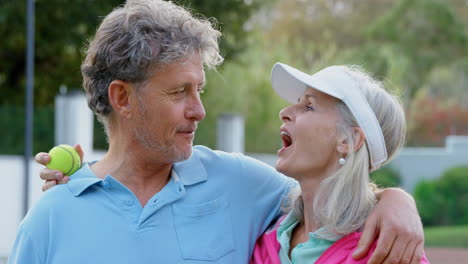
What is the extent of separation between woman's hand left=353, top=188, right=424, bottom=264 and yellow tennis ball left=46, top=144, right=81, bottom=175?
111 centimetres

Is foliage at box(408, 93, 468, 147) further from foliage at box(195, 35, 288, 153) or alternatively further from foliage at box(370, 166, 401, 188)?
foliage at box(195, 35, 288, 153)

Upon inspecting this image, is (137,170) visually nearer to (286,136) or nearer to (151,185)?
(151,185)

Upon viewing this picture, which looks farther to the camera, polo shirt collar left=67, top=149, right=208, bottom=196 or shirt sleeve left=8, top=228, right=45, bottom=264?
polo shirt collar left=67, top=149, right=208, bottom=196

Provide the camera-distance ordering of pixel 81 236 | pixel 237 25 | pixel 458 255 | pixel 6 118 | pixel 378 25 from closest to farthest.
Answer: pixel 81 236, pixel 6 118, pixel 458 255, pixel 237 25, pixel 378 25

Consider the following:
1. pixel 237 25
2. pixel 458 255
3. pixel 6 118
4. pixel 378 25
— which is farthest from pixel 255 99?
pixel 378 25

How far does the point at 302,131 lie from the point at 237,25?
52.6 feet

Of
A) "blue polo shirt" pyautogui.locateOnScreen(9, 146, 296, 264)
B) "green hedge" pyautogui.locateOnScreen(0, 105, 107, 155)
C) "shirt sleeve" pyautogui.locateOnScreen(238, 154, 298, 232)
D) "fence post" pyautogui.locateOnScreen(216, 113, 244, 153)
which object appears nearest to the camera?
"blue polo shirt" pyautogui.locateOnScreen(9, 146, 296, 264)

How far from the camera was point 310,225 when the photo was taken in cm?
318

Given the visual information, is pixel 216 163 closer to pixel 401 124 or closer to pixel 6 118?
pixel 401 124

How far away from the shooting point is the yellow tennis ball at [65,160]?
3.12 meters

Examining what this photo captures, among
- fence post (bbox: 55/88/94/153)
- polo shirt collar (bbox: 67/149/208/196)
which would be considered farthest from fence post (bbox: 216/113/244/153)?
polo shirt collar (bbox: 67/149/208/196)

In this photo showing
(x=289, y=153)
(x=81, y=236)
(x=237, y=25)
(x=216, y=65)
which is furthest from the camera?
(x=237, y=25)

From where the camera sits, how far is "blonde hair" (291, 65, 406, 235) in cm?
301

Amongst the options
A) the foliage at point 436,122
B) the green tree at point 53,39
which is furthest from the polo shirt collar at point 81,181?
the foliage at point 436,122
